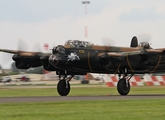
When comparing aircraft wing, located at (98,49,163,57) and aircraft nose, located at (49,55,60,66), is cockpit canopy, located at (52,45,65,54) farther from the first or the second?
aircraft wing, located at (98,49,163,57)

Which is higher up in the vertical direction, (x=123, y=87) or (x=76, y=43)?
(x=76, y=43)

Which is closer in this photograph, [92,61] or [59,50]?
[59,50]

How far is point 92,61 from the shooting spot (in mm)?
43000

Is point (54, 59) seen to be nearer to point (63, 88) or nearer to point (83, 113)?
point (63, 88)

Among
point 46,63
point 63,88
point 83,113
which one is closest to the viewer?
point 83,113

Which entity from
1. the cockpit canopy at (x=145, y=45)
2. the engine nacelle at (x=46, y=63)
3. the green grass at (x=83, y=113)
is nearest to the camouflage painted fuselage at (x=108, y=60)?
the engine nacelle at (x=46, y=63)

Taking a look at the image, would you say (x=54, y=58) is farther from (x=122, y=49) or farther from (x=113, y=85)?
(x=113, y=85)

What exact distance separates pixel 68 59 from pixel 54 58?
1344 mm

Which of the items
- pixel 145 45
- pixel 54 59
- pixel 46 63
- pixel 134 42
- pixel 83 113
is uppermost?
pixel 134 42

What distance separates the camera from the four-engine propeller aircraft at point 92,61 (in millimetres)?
41469

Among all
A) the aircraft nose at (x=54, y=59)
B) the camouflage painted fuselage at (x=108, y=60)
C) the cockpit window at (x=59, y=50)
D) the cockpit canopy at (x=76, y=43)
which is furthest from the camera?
the cockpit canopy at (x=76, y=43)

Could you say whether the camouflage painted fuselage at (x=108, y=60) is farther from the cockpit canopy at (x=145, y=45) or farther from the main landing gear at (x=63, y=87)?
the cockpit canopy at (x=145, y=45)

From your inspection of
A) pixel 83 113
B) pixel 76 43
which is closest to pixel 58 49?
pixel 76 43

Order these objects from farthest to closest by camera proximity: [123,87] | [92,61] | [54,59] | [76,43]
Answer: [92,61]
[123,87]
[76,43]
[54,59]
